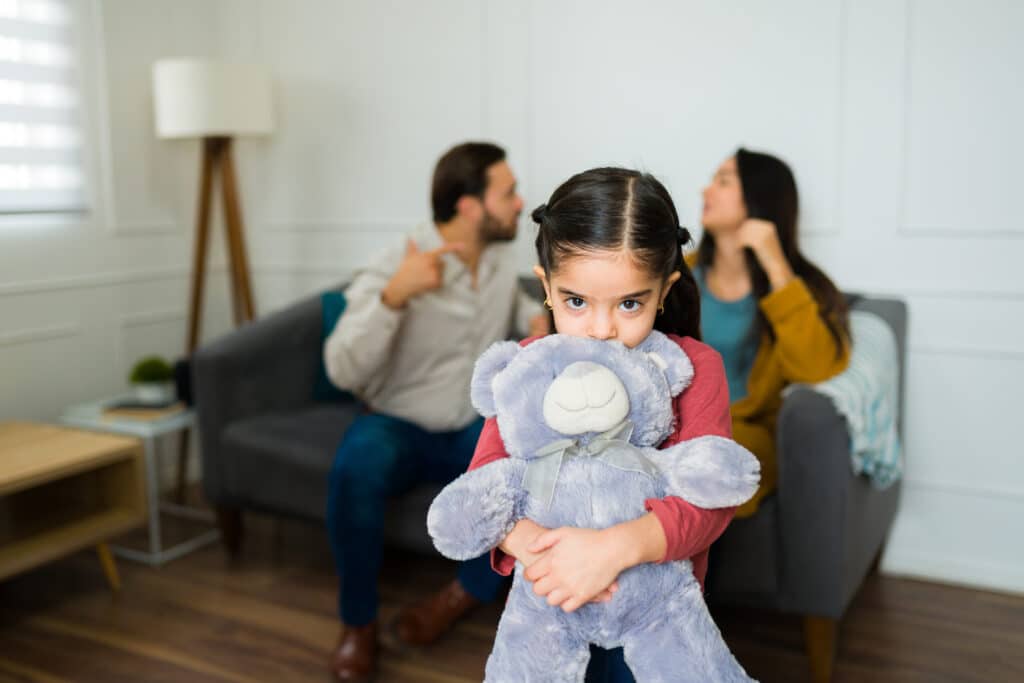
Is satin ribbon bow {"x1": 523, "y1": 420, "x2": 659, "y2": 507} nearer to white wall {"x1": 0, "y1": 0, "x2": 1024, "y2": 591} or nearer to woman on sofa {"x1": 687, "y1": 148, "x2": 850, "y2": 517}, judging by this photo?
woman on sofa {"x1": 687, "y1": 148, "x2": 850, "y2": 517}

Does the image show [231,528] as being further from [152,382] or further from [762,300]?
[762,300]

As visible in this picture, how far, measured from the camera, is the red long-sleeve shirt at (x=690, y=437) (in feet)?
3.31

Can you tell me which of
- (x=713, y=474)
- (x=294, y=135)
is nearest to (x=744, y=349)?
(x=713, y=474)

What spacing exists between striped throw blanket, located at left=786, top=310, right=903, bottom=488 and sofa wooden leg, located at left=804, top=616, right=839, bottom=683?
1.08 ft

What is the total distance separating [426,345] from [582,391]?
54.7 inches

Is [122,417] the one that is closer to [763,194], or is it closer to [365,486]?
[365,486]

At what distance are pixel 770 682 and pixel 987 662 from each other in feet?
1.69

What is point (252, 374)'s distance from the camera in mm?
2604

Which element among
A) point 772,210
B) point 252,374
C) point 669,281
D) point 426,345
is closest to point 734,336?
point 772,210

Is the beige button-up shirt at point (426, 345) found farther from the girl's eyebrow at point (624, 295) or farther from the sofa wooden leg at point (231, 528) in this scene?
the girl's eyebrow at point (624, 295)

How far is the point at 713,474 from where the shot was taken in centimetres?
100

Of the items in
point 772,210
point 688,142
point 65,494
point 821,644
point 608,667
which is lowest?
point 821,644

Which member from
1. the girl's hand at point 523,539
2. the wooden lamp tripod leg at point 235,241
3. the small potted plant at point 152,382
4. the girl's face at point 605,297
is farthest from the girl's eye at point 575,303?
the wooden lamp tripod leg at point 235,241

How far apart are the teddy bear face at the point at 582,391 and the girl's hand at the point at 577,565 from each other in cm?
10
